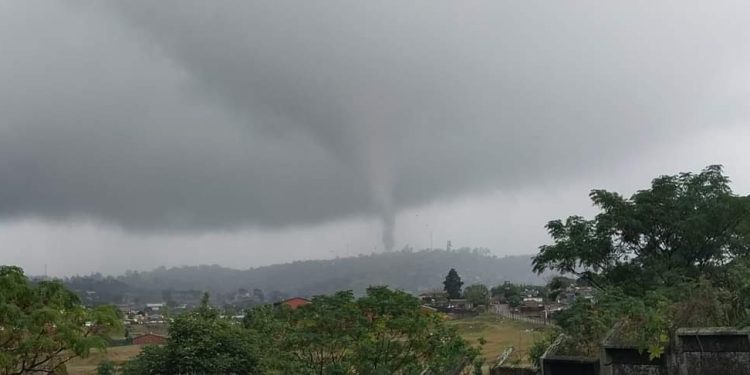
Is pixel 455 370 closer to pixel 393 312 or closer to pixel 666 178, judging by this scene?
pixel 393 312

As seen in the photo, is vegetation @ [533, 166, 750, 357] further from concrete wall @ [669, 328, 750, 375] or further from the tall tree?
concrete wall @ [669, 328, 750, 375]

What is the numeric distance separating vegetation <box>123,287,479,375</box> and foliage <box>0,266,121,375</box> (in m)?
3.32

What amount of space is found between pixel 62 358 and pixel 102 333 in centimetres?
87

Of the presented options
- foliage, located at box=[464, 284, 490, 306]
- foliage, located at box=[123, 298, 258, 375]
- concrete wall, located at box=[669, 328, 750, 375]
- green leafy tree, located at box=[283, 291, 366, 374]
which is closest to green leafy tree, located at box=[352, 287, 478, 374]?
green leafy tree, located at box=[283, 291, 366, 374]

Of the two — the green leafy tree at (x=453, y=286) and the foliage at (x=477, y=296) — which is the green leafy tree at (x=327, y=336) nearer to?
the foliage at (x=477, y=296)

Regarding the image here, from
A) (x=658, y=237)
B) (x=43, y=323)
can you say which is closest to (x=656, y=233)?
(x=658, y=237)

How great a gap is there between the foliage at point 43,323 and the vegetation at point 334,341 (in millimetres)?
3316

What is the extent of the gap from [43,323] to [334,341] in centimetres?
667

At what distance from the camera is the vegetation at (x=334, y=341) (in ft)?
46.6

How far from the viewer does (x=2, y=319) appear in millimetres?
10125

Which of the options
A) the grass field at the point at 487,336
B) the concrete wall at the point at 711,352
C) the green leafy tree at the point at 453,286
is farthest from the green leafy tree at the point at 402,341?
the green leafy tree at the point at 453,286

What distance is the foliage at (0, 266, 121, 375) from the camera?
10.1 m

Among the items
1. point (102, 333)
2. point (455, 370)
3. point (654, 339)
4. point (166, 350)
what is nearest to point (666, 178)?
Result: point (455, 370)

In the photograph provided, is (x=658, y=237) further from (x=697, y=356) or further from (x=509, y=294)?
(x=509, y=294)
